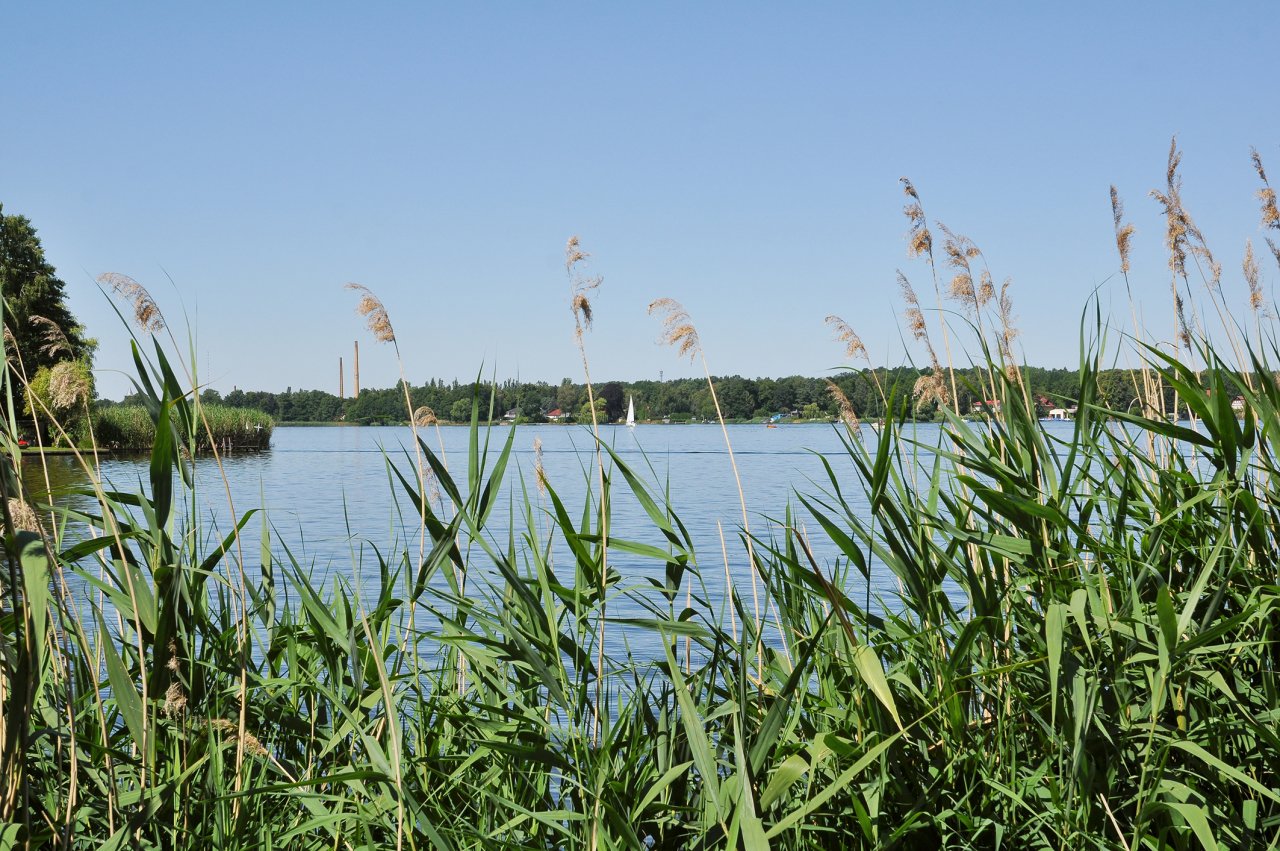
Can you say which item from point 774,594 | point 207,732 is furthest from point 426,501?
point 774,594

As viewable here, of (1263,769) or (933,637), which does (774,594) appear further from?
(1263,769)

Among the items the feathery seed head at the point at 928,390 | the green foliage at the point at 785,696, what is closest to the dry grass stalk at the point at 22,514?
the green foliage at the point at 785,696

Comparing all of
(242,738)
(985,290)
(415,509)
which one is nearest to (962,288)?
(985,290)

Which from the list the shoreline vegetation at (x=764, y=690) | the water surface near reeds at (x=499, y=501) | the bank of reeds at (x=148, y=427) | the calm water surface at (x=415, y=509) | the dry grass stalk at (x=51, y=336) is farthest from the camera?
the bank of reeds at (x=148, y=427)

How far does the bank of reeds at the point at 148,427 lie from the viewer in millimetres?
36438

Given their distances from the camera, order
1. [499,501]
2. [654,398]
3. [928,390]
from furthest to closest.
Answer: [499,501], [654,398], [928,390]

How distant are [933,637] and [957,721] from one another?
0.32m

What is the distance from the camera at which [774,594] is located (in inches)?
109

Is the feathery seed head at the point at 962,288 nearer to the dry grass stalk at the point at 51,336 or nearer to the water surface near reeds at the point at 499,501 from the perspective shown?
the water surface near reeds at the point at 499,501

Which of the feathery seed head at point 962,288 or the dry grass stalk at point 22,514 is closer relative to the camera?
the dry grass stalk at point 22,514

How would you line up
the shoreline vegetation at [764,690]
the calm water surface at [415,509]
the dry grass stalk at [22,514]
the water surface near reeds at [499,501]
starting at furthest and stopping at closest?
the calm water surface at [415,509]
the water surface near reeds at [499,501]
the shoreline vegetation at [764,690]
the dry grass stalk at [22,514]

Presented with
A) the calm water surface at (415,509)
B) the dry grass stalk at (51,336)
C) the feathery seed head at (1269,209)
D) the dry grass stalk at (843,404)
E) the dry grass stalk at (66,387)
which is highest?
the feathery seed head at (1269,209)

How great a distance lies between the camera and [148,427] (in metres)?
31.7

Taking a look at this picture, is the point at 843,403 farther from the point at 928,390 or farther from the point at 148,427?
the point at 148,427
